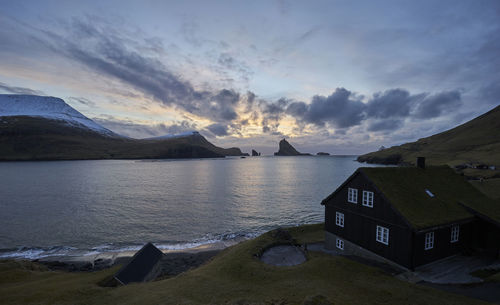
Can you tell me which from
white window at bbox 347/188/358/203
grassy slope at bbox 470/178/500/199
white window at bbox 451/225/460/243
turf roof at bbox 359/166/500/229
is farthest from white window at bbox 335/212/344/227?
grassy slope at bbox 470/178/500/199

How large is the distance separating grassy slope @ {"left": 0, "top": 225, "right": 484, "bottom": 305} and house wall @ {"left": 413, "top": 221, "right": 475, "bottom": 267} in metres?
3.78

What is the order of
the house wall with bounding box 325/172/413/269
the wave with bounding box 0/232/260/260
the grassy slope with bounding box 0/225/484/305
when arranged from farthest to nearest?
the wave with bounding box 0/232/260/260
the house wall with bounding box 325/172/413/269
the grassy slope with bounding box 0/225/484/305

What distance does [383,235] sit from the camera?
71.9 ft

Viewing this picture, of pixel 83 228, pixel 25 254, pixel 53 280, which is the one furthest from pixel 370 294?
pixel 83 228

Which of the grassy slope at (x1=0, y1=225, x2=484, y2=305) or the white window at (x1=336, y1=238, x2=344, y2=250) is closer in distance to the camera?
the grassy slope at (x1=0, y1=225, x2=484, y2=305)

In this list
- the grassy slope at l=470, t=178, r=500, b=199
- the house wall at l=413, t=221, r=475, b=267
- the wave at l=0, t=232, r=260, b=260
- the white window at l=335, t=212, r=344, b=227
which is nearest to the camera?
the house wall at l=413, t=221, r=475, b=267

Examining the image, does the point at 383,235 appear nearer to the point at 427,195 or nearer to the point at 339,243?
the point at 339,243

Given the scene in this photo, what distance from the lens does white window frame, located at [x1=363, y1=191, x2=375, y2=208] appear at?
23.1 meters

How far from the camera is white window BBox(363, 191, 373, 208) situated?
23156 mm

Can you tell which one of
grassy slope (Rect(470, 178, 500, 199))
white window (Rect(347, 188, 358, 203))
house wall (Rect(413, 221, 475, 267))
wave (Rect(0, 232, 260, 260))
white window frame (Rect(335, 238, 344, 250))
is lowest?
wave (Rect(0, 232, 260, 260))

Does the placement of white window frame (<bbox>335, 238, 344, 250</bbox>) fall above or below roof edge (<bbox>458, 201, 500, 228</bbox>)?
below

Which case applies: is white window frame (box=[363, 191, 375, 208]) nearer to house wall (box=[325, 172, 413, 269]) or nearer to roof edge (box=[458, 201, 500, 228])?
house wall (box=[325, 172, 413, 269])

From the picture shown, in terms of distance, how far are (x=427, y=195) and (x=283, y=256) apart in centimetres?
1722

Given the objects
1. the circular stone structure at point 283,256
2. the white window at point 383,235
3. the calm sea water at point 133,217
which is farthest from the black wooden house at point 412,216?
the calm sea water at point 133,217
